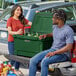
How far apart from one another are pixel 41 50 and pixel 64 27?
27.9 inches

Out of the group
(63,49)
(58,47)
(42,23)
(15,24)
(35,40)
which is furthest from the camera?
(42,23)

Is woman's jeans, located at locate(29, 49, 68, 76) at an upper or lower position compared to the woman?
lower

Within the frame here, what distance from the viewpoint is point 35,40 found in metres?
6.51

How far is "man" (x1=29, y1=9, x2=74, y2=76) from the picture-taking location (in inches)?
237

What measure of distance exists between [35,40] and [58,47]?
54 cm

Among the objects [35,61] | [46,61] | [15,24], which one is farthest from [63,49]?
[15,24]

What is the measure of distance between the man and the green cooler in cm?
26

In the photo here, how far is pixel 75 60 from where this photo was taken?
6.17 m

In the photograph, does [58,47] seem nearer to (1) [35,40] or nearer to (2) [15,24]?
(1) [35,40]

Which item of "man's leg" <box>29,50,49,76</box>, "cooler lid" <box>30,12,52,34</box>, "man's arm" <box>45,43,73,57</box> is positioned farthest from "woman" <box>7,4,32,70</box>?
"man's arm" <box>45,43,73,57</box>

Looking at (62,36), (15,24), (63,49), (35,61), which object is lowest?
(35,61)

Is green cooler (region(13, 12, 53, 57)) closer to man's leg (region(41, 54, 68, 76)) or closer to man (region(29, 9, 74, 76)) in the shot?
man (region(29, 9, 74, 76))

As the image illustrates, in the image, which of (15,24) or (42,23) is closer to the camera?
(15,24)

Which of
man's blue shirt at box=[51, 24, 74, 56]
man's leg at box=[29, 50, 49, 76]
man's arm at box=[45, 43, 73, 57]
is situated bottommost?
man's leg at box=[29, 50, 49, 76]
